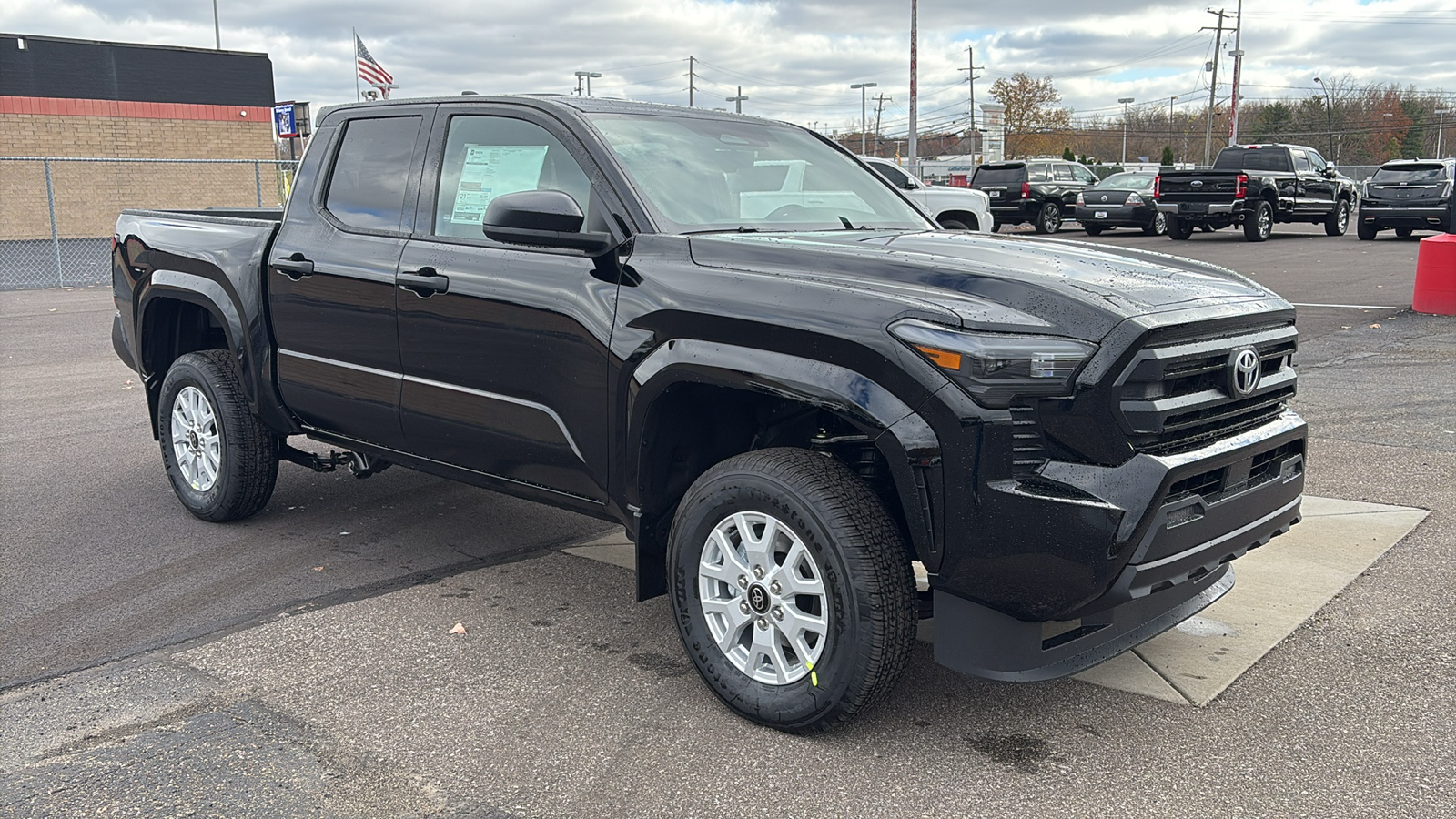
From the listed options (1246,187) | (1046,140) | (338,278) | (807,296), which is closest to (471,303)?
(338,278)

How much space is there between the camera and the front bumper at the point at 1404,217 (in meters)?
24.7

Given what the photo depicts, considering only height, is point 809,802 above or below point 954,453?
below

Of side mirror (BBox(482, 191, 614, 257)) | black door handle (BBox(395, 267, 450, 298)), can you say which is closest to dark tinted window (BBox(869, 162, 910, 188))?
black door handle (BBox(395, 267, 450, 298))

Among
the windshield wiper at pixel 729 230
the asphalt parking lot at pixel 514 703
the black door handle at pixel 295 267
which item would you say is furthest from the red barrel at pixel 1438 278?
the black door handle at pixel 295 267

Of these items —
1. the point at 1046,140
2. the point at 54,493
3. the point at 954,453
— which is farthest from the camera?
the point at 1046,140

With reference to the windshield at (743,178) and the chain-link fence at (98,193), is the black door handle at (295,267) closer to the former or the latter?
the windshield at (743,178)

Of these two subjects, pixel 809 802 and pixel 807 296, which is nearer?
pixel 809 802

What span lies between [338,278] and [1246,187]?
2396 centimetres

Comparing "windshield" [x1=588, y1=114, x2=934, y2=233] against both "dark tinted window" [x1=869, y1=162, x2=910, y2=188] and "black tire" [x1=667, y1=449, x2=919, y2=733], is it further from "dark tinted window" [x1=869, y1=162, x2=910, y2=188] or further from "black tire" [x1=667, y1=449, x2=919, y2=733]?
"dark tinted window" [x1=869, y1=162, x2=910, y2=188]

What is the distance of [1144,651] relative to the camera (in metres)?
4.16

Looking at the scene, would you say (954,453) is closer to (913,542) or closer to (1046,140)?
(913,542)

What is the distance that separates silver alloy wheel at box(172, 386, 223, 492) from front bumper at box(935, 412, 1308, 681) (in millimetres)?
3796

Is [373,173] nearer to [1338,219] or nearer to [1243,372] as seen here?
[1243,372]

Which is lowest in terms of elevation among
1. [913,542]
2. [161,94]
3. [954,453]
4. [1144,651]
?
[1144,651]
